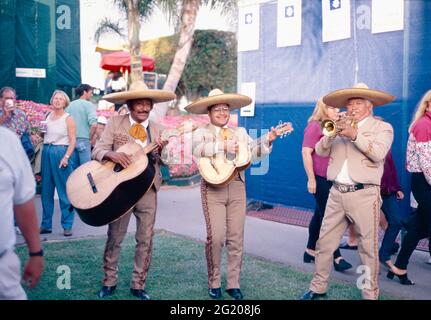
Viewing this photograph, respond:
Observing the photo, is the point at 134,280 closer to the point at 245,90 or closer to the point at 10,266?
the point at 10,266

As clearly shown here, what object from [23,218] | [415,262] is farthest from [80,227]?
[23,218]

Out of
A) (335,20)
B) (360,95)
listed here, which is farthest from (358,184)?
(335,20)

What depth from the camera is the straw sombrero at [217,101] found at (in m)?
4.84

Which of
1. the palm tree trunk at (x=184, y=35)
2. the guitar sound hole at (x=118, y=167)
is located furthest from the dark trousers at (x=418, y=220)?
the palm tree trunk at (x=184, y=35)

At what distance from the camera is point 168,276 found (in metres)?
5.61

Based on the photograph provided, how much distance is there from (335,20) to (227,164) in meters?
4.06

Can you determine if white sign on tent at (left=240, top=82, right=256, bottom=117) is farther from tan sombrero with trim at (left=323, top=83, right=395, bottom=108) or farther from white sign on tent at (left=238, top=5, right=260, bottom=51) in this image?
tan sombrero with trim at (left=323, top=83, right=395, bottom=108)

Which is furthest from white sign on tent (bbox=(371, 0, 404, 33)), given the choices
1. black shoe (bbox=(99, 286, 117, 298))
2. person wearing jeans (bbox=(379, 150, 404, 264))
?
black shoe (bbox=(99, 286, 117, 298))

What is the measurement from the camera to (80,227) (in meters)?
7.97

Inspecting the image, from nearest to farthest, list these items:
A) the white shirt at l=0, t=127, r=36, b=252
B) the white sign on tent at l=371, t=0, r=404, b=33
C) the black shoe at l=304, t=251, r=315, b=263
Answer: the white shirt at l=0, t=127, r=36, b=252 → the black shoe at l=304, t=251, r=315, b=263 → the white sign on tent at l=371, t=0, r=404, b=33

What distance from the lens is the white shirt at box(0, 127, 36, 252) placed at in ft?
9.27

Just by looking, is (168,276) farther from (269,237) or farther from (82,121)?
(82,121)

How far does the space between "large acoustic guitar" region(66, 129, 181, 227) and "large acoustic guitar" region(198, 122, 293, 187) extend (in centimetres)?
41

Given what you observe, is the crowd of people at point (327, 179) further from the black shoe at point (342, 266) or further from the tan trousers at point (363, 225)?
the black shoe at point (342, 266)
